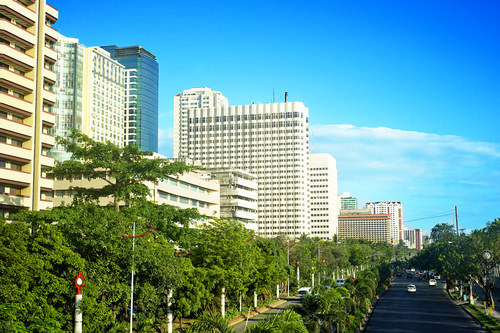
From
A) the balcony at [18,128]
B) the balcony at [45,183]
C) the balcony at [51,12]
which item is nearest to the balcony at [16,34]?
the balcony at [51,12]

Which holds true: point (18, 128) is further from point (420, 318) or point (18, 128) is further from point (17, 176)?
point (420, 318)

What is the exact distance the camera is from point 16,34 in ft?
207

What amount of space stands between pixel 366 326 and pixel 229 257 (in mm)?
14510

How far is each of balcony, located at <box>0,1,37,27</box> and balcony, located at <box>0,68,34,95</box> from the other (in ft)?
24.3

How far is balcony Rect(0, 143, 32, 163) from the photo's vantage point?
197 feet

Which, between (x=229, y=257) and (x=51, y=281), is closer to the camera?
(x=51, y=281)

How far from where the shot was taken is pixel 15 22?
6550 cm

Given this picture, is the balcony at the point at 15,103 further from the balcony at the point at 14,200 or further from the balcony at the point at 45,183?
the balcony at the point at 14,200

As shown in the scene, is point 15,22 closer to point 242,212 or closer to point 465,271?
point 465,271

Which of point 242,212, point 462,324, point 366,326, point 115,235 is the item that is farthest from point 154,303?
point 242,212

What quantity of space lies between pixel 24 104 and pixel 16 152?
19.8 feet

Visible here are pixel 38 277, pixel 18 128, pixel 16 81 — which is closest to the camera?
pixel 38 277

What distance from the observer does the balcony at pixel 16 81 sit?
198 feet

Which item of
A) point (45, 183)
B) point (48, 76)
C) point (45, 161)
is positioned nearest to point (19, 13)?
point (48, 76)
